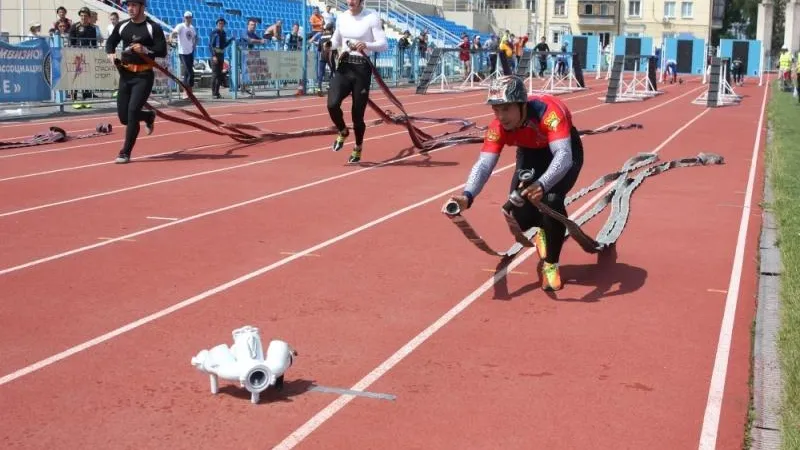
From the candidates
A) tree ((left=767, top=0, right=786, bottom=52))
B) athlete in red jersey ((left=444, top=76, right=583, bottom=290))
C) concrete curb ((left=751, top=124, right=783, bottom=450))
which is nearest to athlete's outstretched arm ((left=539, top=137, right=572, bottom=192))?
athlete in red jersey ((left=444, top=76, right=583, bottom=290))

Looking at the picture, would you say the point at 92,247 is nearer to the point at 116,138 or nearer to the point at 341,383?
the point at 341,383

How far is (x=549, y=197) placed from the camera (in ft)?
21.9

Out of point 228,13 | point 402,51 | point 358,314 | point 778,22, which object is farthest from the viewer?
point 778,22

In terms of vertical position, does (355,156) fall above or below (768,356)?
above

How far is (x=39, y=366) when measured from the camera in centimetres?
514

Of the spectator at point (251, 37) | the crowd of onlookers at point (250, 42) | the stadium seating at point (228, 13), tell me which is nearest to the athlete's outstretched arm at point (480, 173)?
→ the crowd of onlookers at point (250, 42)

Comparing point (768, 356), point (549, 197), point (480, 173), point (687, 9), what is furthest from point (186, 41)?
point (687, 9)

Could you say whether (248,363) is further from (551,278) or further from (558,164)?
(551,278)

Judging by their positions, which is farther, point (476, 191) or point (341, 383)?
point (476, 191)

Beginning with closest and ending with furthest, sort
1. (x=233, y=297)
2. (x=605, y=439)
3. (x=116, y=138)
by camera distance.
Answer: (x=605, y=439)
(x=233, y=297)
(x=116, y=138)

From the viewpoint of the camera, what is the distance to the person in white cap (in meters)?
23.2

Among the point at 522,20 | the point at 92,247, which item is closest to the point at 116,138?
the point at 92,247

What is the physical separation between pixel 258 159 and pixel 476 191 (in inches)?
284

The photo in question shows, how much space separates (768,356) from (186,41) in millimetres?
19898
